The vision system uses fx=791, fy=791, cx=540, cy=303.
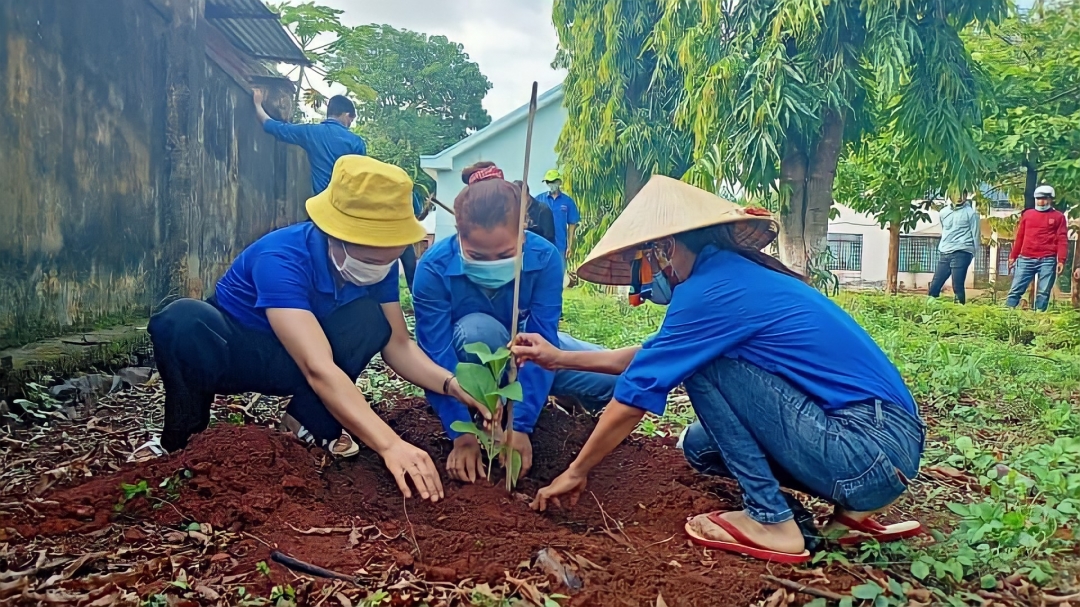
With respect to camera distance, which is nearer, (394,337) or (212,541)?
(212,541)

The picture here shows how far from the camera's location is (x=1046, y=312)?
3.91m

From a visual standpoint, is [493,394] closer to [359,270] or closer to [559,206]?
[359,270]

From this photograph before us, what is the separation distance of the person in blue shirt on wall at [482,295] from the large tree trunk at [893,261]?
3513 millimetres

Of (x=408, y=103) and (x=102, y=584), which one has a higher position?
(x=408, y=103)

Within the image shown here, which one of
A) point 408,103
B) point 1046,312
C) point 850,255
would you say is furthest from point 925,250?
point 408,103

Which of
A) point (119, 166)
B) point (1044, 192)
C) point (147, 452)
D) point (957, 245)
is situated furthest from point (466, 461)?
point (957, 245)

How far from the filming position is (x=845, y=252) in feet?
15.1

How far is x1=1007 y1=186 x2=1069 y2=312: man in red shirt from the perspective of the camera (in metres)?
3.75

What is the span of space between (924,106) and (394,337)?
2.60 meters

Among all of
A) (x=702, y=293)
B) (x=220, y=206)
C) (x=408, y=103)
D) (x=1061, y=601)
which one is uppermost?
(x=408, y=103)

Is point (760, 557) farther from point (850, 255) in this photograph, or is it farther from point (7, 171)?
point (850, 255)

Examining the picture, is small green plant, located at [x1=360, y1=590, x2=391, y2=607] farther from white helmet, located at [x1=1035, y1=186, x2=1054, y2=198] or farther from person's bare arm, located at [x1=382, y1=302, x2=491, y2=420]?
white helmet, located at [x1=1035, y1=186, x2=1054, y2=198]

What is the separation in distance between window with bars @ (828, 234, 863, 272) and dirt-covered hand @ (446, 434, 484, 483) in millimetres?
2235

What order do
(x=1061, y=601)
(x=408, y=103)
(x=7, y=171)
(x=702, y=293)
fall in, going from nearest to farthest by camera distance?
(x=1061, y=601), (x=702, y=293), (x=7, y=171), (x=408, y=103)
